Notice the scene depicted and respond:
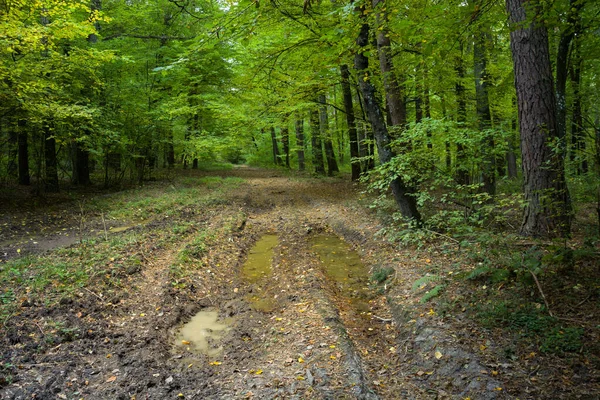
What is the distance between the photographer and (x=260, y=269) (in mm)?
7613

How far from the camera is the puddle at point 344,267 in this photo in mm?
6141

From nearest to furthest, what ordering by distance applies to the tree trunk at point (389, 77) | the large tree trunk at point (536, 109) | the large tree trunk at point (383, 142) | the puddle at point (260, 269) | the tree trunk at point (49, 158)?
1. the large tree trunk at point (536, 109)
2. the puddle at point (260, 269)
3. the large tree trunk at point (383, 142)
4. the tree trunk at point (389, 77)
5. the tree trunk at point (49, 158)

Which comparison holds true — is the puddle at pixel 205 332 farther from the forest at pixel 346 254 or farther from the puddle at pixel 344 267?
the puddle at pixel 344 267

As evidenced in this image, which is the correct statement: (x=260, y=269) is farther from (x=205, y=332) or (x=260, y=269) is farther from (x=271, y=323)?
(x=205, y=332)

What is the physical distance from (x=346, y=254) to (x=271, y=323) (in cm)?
344

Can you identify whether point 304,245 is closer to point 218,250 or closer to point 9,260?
point 218,250

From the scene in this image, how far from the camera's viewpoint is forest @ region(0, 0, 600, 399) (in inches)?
148

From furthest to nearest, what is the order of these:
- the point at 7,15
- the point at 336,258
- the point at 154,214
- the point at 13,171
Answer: the point at 13,171
the point at 154,214
the point at 7,15
the point at 336,258

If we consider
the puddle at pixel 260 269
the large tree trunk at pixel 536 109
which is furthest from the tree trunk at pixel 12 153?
the large tree trunk at pixel 536 109

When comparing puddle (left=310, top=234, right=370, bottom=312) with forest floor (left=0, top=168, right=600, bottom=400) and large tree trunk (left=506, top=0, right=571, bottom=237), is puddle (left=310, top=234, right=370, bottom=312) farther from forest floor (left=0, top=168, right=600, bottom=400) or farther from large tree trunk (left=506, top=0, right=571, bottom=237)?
large tree trunk (left=506, top=0, right=571, bottom=237)

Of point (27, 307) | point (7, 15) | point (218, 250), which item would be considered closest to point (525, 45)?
point (218, 250)

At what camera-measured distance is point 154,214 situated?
11.4 meters

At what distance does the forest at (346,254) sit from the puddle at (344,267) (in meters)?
0.06

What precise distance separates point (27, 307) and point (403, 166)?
259 inches
